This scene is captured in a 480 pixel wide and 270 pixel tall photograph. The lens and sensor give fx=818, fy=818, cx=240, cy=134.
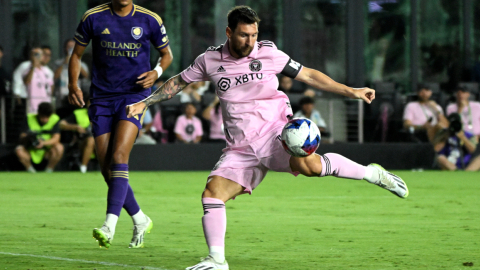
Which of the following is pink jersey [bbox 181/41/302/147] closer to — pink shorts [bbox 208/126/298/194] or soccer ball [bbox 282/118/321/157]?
pink shorts [bbox 208/126/298/194]

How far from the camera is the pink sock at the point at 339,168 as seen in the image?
19.9 feet

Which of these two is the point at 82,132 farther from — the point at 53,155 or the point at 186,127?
the point at 186,127

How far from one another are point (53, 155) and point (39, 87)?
54.0 inches

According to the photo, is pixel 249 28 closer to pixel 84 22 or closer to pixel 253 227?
pixel 84 22

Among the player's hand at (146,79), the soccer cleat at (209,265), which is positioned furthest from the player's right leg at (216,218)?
the player's hand at (146,79)

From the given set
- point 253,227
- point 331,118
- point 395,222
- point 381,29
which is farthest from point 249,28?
point 381,29

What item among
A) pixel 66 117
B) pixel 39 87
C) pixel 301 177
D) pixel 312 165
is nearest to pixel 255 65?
pixel 312 165

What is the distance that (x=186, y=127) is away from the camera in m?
16.1

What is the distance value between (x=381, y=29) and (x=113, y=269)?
15.7m

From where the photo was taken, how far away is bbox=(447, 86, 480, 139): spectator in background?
54.4ft

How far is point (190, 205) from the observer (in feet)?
33.6

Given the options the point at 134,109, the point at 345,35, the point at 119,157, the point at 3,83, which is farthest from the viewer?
the point at 345,35

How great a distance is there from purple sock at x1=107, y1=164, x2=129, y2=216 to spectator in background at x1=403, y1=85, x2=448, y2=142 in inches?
437

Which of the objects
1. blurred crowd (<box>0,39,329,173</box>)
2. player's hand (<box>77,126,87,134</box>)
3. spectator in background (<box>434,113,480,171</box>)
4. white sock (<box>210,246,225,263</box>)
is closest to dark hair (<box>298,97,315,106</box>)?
blurred crowd (<box>0,39,329,173</box>)
